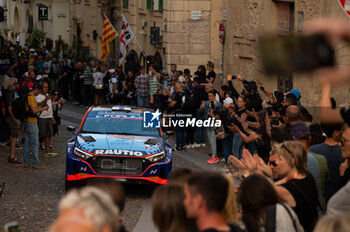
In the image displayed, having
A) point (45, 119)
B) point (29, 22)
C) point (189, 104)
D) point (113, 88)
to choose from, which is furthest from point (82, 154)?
point (29, 22)

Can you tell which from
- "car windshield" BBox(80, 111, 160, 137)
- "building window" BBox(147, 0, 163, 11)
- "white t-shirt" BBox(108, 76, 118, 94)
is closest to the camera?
"car windshield" BBox(80, 111, 160, 137)

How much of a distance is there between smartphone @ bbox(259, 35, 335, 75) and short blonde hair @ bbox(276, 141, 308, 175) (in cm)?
371

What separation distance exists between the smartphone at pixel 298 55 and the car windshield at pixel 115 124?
11.4 m

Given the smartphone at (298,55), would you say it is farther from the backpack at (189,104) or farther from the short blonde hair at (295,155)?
the backpack at (189,104)

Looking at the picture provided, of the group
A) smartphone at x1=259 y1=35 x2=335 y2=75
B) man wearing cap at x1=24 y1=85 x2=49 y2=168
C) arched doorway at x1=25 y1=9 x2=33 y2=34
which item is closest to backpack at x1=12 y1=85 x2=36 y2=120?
man wearing cap at x1=24 y1=85 x2=49 y2=168

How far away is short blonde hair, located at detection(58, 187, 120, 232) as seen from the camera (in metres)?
3.60

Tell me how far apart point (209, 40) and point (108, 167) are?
17.4 meters

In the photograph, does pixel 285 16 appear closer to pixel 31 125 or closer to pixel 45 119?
pixel 45 119

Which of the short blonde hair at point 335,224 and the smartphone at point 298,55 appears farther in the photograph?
the short blonde hair at point 335,224

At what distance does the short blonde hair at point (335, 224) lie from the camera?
11.0 ft

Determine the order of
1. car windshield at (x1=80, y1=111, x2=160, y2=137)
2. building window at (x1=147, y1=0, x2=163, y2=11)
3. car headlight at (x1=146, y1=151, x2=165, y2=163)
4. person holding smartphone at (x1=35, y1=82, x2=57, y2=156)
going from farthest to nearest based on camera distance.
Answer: building window at (x1=147, y1=0, x2=163, y2=11), person holding smartphone at (x1=35, y1=82, x2=57, y2=156), car windshield at (x1=80, y1=111, x2=160, y2=137), car headlight at (x1=146, y1=151, x2=165, y2=163)

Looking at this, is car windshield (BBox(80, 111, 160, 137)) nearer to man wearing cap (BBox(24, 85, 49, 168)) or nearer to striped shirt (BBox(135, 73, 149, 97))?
man wearing cap (BBox(24, 85, 49, 168))

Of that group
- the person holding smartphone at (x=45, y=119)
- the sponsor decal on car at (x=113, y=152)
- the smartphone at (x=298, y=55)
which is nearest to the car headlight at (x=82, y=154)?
the sponsor decal on car at (x=113, y=152)

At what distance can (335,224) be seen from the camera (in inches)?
136
